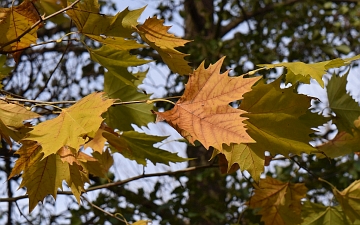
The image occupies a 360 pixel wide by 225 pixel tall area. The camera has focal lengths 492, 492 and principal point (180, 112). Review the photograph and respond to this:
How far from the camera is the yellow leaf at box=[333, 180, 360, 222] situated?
1.25 m

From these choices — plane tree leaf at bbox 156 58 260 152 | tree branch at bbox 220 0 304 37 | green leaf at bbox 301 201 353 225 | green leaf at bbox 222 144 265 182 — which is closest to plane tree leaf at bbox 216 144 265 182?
green leaf at bbox 222 144 265 182

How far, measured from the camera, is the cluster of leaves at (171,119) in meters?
0.81

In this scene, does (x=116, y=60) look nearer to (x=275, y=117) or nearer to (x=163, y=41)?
(x=163, y=41)

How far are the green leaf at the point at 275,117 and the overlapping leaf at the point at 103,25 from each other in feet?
0.92

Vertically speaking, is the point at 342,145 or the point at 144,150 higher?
the point at 144,150

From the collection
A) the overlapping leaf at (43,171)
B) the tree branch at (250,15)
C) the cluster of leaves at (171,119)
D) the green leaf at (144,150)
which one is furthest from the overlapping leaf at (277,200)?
the tree branch at (250,15)

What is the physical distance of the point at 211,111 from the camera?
83cm

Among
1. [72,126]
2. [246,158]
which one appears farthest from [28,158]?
[246,158]

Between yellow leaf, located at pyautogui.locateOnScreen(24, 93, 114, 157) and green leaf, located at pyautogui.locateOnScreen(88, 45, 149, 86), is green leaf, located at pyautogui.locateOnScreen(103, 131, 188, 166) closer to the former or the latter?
green leaf, located at pyautogui.locateOnScreen(88, 45, 149, 86)

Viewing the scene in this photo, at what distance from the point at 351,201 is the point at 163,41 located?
0.65 m

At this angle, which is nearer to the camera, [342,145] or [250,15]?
[342,145]

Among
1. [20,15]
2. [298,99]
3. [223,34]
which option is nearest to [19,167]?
[20,15]

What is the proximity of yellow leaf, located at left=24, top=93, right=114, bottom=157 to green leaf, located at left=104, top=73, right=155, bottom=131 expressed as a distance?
40 cm

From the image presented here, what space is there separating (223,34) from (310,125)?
2.56 metres
